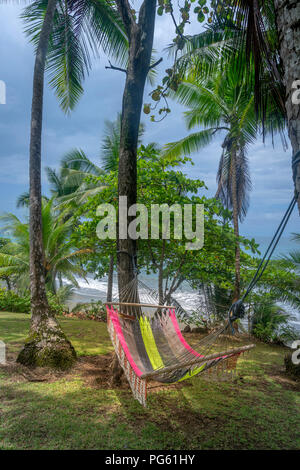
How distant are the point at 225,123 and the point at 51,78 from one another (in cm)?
386

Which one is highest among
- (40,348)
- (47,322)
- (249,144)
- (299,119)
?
(249,144)

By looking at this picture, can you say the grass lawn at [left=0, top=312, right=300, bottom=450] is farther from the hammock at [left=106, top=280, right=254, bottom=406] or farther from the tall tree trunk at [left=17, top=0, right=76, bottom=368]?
the hammock at [left=106, top=280, right=254, bottom=406]

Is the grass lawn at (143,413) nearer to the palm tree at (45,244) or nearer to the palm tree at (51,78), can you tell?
the palm tree at (51,78)

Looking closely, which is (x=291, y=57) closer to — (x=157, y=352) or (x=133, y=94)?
(x=133, y=94)

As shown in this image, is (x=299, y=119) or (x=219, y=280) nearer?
(x=299, y=119)

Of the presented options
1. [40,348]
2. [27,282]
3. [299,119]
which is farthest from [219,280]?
[27,282]

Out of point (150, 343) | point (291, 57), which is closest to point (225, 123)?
point (150, 343)

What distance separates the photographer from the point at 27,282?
8.98 meters

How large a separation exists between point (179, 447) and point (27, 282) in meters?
8.31

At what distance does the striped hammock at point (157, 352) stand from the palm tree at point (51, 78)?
94 centimetres

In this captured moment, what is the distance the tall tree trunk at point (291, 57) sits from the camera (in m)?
1.01

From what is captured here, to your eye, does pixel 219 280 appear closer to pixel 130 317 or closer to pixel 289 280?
pixel 289 280

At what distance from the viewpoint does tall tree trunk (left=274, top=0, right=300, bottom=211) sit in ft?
3.32

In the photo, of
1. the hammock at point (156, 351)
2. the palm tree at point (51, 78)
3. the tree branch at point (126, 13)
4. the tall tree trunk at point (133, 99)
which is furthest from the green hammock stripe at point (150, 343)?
the tree branch at point (126, 13)
